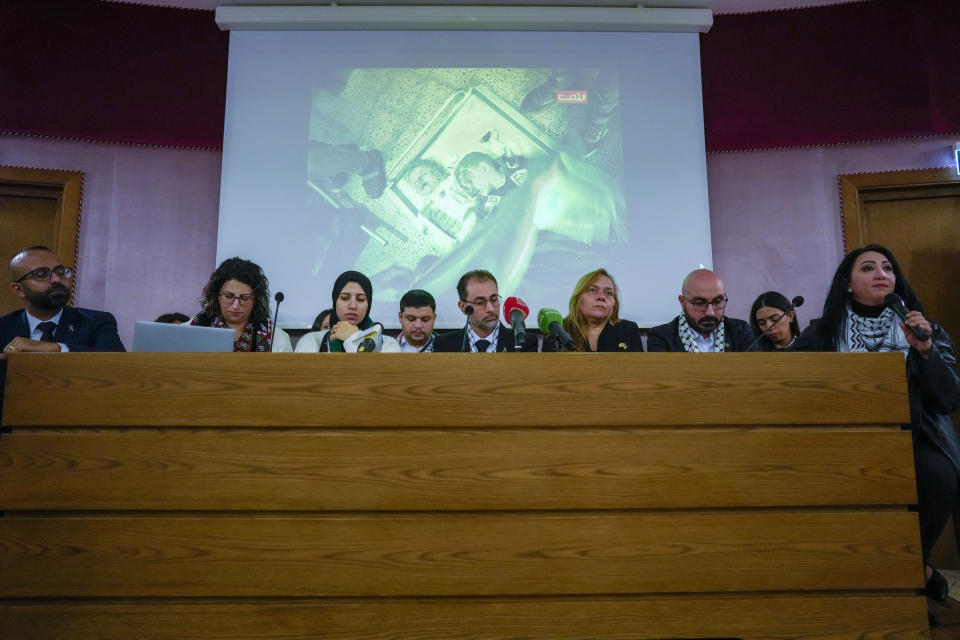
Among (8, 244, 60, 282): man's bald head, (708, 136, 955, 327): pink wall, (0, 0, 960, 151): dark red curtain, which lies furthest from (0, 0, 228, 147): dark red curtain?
(708, 136, 955, 327): pink wall

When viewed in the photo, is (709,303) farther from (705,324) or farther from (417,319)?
(417,319)

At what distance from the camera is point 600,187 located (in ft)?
12.1

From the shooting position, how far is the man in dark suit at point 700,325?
2678 millimetres

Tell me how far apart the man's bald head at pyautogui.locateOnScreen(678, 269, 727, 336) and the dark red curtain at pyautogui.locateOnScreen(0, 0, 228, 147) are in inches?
106

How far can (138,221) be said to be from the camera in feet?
12.3

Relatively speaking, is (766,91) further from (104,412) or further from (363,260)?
(104,412)

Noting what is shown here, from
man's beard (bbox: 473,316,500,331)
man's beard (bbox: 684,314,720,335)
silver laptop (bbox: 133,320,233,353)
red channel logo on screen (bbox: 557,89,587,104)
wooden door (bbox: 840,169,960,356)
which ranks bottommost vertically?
silver laptop (bbox: 133,320,233,353)

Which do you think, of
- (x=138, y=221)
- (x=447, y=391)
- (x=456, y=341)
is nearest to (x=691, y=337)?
(x=456, y=341)

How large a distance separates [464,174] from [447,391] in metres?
2.34

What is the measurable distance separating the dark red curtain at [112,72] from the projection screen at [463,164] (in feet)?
0.69

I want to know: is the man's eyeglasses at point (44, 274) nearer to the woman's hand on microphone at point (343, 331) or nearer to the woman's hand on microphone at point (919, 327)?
the woman's hand on microphone at point (343, 331)

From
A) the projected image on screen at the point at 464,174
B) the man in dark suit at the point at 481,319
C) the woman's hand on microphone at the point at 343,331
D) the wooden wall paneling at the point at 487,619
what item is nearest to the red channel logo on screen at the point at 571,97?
the projected image on screen at the point at 464,174

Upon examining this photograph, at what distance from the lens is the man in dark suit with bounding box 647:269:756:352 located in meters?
2.68

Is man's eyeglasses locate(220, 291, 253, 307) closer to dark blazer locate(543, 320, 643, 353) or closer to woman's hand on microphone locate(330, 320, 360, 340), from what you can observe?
woman's hand on microphone locate(330, 320, 360, 340)
